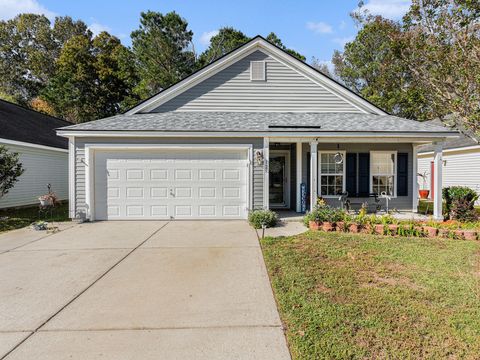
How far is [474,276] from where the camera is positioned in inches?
181

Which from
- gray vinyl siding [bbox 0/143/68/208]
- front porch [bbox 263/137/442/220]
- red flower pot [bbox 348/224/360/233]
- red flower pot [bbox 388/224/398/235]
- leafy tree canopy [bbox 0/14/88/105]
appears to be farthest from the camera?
leafy tree canopy [bbox 0/14/88/105]

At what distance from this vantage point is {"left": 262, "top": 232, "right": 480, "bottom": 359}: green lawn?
9.37 feet

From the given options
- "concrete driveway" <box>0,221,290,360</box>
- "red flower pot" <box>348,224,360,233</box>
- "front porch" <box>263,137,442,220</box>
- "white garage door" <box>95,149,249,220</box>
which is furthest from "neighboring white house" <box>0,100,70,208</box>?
"red flower pot" <box>348,224,360,233</box>

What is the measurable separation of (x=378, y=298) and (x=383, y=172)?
8.08m

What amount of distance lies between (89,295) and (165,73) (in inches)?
887

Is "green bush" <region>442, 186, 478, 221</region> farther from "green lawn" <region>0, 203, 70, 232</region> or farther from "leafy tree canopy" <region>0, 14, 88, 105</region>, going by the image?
"leafy tree canopy" <region>0, 14, 88, 105</region>

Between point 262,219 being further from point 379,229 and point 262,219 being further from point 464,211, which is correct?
point 464,211

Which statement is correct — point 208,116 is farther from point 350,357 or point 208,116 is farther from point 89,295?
point 350,357

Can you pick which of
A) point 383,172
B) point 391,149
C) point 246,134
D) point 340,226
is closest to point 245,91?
point 246,134

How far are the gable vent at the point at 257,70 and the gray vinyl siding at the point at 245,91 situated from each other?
0.41 feet

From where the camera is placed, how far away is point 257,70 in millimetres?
11562

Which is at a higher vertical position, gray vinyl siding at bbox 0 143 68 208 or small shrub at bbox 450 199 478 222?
gray vinyl siding at bbox 0 143 68 208

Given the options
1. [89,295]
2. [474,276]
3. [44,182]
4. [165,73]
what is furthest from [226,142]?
[165,73]

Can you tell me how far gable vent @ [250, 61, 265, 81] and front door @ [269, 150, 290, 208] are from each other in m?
2.97
